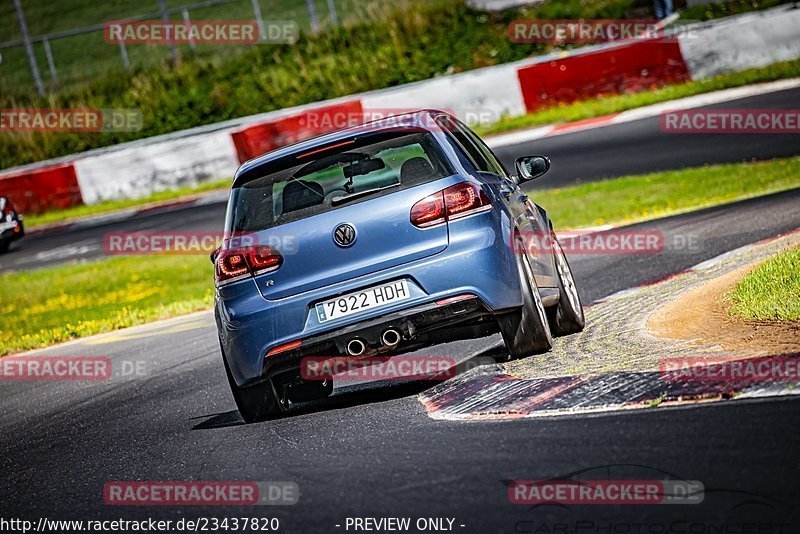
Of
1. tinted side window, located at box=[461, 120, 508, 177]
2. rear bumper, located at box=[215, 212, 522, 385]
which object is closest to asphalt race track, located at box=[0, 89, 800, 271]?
tinted side window, located at box=[461, 120, 508, 177]

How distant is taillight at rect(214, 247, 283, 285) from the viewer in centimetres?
692

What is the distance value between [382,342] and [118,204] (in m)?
20.1

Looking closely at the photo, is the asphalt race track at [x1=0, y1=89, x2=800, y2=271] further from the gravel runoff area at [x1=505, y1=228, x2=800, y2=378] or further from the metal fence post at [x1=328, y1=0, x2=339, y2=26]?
the metal fence post at [x1=328, y1=0, x2=339, y2=26]

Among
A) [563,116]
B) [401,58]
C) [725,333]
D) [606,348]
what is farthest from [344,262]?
[401,58]

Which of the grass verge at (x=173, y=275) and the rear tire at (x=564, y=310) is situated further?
the grass verge at (x=173, y=275)

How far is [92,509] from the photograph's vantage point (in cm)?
577

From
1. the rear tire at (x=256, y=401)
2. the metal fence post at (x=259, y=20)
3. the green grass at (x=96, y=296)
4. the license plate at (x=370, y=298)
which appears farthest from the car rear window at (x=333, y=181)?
the metal fence post at (x=259, y=20)

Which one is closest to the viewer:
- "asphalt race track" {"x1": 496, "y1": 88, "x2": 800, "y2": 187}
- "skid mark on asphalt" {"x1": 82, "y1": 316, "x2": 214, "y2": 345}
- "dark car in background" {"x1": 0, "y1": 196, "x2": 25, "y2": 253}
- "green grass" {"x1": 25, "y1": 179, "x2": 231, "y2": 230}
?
"skid mark on asphalt" {"x1": 82, "y1": 316, "x2": 214, "y2": 345}

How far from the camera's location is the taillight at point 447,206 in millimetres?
6836

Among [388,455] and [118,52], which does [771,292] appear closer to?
[388,455]

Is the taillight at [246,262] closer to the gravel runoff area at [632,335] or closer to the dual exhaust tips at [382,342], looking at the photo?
the dual exhaust tips at [382,342]

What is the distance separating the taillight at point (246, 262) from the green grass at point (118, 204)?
60.4 ft

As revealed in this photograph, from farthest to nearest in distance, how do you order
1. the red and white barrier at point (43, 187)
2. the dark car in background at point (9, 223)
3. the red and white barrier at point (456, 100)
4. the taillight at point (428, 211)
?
the red and white barrier at point (43, 187) → the dark car in background at point (9, 223) → the red and white barrier at point (456, 100) → the taillight at point (428, 211)

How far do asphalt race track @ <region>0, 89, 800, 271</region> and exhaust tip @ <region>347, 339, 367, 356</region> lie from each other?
1094 centimetres
